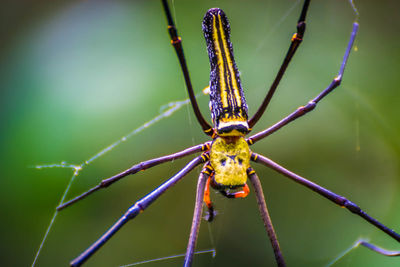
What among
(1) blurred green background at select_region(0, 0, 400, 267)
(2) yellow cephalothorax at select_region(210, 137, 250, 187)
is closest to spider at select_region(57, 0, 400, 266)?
(2) yellow cephalothorax at select_region(210, 137, 250, 187)

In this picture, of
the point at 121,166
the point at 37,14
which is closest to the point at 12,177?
the point at 121,166

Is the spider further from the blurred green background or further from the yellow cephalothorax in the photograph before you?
the blurred green background

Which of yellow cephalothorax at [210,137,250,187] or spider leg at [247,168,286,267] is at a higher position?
yellow cephalothorax at [210,137,250,187]

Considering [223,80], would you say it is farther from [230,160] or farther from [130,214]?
[130,214]

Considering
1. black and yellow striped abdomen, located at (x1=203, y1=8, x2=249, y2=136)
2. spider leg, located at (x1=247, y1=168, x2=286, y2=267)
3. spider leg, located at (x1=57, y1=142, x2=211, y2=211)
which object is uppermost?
black and yellow striped abdomen, located at (x1=203, y1=8, x2=249, y2=136)

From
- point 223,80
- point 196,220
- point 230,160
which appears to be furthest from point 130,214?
point 223,80

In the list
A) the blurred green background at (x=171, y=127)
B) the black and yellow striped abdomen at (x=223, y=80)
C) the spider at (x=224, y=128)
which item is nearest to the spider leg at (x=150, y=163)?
the spider at (x=224, y=128)

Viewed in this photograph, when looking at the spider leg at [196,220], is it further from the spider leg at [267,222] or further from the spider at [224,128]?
the spider leg at [267,222]

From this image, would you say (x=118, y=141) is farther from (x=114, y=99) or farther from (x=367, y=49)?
(x=367, y=49)
